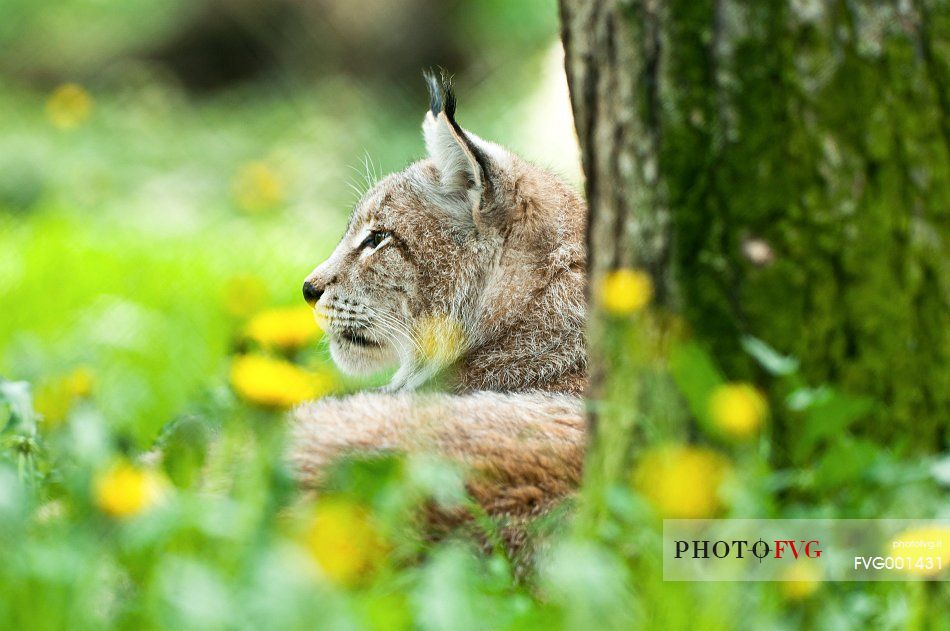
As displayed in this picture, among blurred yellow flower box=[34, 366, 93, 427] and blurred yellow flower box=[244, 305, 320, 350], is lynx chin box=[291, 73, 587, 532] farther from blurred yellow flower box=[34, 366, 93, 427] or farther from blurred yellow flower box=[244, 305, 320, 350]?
blurred yellow flower box=[34, 366, 93, 427]

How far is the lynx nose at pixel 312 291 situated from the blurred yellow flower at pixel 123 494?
74.8 inches

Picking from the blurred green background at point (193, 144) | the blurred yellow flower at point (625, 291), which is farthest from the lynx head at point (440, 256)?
the blurred yellow flower at point (625, 291)

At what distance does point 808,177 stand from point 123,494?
1.29 m

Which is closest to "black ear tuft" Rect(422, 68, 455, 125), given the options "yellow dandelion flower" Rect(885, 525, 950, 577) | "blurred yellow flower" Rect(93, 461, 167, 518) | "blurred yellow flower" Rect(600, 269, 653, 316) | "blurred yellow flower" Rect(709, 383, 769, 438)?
"blurred yellow flower" Rect(600, 269, 653, 316)

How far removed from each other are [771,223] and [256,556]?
1075mm

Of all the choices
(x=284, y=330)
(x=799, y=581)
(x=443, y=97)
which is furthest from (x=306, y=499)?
(x=443, y=97)

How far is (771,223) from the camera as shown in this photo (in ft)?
6.87

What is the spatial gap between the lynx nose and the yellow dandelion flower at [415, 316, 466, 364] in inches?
14.9

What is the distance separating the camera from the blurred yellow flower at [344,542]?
5.54 ft

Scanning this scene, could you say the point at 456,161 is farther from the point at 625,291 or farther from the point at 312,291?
the point at 625,291

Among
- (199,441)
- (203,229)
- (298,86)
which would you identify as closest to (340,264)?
(199,441)

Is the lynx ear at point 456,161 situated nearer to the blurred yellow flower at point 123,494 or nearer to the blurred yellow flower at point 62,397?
the blurred yellow flower at point 62,397

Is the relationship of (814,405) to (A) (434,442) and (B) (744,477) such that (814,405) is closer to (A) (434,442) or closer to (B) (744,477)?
(B) (744,477)

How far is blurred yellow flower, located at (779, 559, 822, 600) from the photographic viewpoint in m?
1.69
